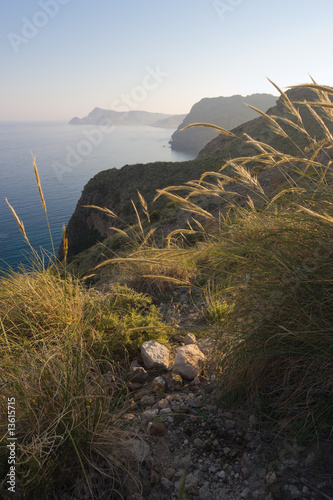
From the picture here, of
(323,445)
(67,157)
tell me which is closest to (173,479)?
(323,445)

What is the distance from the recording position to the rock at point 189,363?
8.60 feet

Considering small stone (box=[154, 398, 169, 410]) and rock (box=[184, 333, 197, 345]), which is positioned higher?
small stone (box=[154, 398, 169, 410])

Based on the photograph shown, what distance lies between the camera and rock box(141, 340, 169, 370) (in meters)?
2.80

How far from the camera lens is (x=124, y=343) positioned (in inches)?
116

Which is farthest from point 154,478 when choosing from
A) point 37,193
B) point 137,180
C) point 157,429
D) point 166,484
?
point 37,193

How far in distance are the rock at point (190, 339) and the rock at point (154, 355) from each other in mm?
371

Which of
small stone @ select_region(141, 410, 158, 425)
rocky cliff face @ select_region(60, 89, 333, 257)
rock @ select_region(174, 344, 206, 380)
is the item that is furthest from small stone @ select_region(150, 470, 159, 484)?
rocky cliff face @ select_region(60, 89, 333, 257)

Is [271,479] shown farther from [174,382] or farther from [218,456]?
[174,382]

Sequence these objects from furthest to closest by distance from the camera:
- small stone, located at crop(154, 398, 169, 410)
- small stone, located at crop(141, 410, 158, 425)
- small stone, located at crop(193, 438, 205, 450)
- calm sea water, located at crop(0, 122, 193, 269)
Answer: calm sea water, located at crop(0, 122, 193, 269)
small stone, located at crop(154, 398, 169, 410)
small stone, located at crop(141, 410, 158, 425)
small stone, located at crop(193, 438, 205, 450)

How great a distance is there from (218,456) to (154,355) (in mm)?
1070

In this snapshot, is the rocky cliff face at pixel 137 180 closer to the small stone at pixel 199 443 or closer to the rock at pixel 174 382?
the rock at pixel 174 382

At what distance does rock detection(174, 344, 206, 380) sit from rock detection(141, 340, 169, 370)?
16 centimetres

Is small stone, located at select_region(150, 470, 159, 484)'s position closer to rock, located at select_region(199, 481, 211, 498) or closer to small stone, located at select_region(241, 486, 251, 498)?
rock, located at select_region(199, 481, 211, 498)

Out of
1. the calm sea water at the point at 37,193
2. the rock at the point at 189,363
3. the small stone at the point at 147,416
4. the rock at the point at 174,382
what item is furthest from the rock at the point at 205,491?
the calm sea water at the point at 37,193
